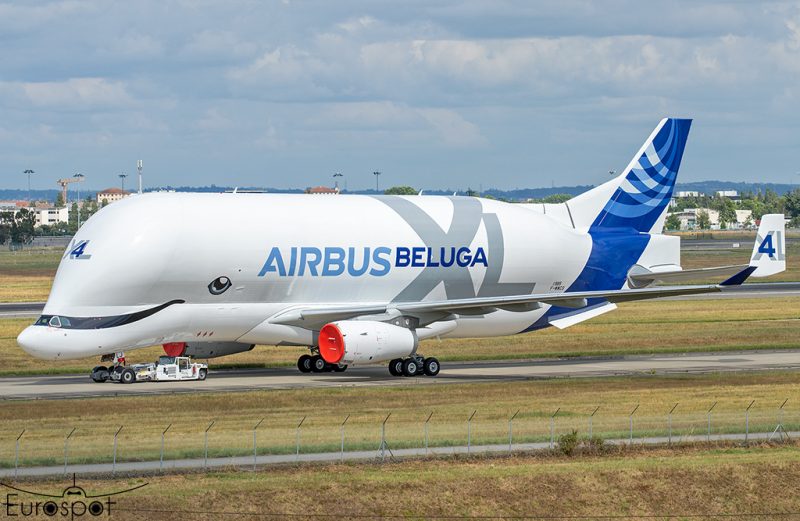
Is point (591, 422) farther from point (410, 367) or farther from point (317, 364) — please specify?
point (317, 364)

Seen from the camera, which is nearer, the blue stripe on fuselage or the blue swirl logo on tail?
the blue stripe on fuselage

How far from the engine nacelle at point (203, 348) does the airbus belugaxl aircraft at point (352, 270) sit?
8 cm

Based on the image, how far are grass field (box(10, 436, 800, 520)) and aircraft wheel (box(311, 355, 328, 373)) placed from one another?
78.0ft

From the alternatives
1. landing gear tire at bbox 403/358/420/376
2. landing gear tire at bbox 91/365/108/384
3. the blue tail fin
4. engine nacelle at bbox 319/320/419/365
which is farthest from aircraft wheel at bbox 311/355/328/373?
the blue tail fin

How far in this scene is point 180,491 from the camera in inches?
1428

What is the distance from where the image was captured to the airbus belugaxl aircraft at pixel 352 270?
57.1 meters

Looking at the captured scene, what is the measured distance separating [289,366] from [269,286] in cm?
823

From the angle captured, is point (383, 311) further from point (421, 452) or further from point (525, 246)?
point (421, 452)

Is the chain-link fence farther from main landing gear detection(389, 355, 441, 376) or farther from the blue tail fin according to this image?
the blue tail fin

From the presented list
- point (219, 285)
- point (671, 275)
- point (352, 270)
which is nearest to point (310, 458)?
point (219, 285)

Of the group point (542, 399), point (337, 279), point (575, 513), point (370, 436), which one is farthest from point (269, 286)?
point (575, 513)

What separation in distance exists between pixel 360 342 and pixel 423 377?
423 cm

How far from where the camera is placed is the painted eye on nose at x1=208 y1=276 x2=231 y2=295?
58.9 meters

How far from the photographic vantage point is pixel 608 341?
256ft
